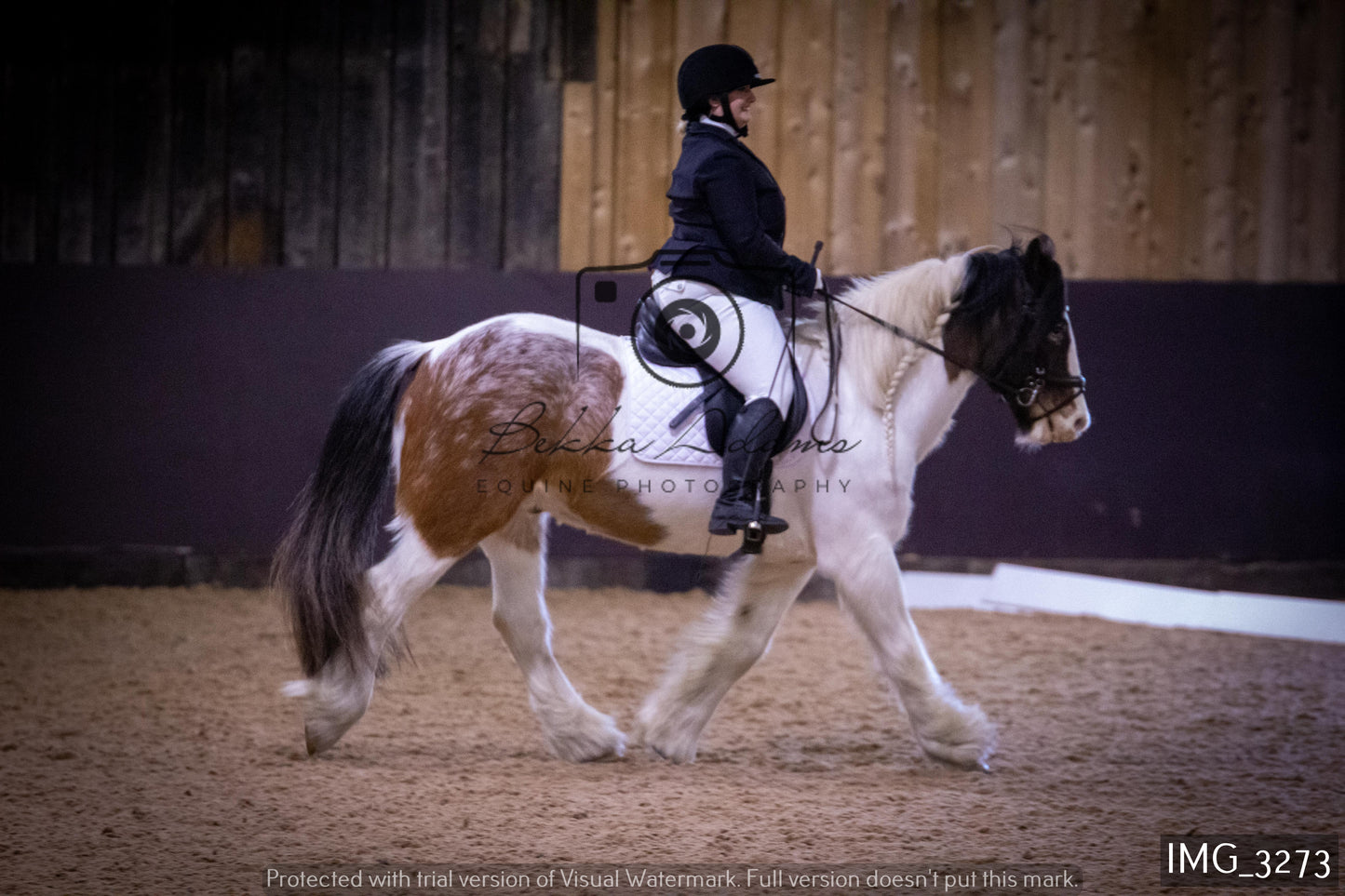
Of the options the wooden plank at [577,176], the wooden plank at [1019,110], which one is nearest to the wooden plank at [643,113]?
the wooden plank at [577,176]

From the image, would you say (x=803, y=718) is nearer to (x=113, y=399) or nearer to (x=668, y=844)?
(x=668, y=844)

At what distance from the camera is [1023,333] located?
A: 3.50m

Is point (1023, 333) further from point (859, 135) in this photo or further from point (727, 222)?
point (859, 135)

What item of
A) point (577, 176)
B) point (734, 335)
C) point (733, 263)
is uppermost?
point (577, 176)

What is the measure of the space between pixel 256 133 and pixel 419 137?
0.87 metres

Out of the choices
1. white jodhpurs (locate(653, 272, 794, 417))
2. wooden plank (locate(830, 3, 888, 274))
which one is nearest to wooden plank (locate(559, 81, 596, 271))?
wooden plank (locate(830, 3, 888, 274))

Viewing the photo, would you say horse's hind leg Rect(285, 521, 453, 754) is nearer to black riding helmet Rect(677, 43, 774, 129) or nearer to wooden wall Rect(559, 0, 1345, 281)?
black riding helmet Rect(677, 43, 774, 129)

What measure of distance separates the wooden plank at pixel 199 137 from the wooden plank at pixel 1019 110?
Result: 425cm

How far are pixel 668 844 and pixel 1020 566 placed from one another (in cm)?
436

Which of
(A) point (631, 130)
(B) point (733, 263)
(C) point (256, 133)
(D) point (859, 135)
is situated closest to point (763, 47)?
(D) point (859, 135)

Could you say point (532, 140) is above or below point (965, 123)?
below

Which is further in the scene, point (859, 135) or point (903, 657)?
point (859, 135)

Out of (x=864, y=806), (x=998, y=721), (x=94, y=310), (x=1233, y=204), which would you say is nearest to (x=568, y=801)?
(x=864, y=806)

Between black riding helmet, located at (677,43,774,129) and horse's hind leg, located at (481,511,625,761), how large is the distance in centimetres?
132
